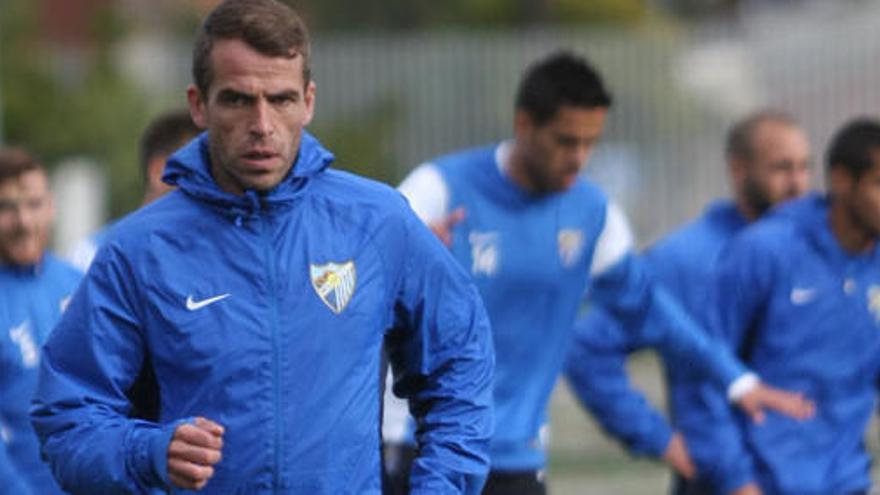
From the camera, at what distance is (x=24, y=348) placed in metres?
8.25

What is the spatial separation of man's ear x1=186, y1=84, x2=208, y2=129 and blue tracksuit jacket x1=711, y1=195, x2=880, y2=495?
376 cm

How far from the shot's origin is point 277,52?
A: 5238 mm

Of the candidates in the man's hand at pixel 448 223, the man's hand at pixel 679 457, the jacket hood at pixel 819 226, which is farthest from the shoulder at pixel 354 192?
the man's hand at pixel 679 457

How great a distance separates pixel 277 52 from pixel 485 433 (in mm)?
1052

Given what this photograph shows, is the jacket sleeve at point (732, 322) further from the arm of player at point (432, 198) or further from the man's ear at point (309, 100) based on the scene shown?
the man's ear at point (309, 100)

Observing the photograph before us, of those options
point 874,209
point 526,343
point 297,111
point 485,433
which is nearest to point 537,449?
point 526,343

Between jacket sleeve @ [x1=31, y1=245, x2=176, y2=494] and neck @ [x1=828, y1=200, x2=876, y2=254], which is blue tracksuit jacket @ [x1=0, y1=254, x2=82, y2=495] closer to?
jacket sleeve @ [x1=31, y1=245, x2=176, y2=494]

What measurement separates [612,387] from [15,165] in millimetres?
2492

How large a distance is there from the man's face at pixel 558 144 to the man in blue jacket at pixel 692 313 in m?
0.79

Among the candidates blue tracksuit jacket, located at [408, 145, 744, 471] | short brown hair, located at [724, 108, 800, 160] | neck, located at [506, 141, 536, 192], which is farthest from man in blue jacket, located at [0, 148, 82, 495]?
short brown hair, located at [724, 108, 800, 160]

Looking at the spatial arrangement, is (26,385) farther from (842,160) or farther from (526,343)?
(842,160)

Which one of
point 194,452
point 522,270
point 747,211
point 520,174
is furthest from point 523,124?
point 194,452

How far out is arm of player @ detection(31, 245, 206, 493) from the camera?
5.13 m

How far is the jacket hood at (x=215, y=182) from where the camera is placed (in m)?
5.29
